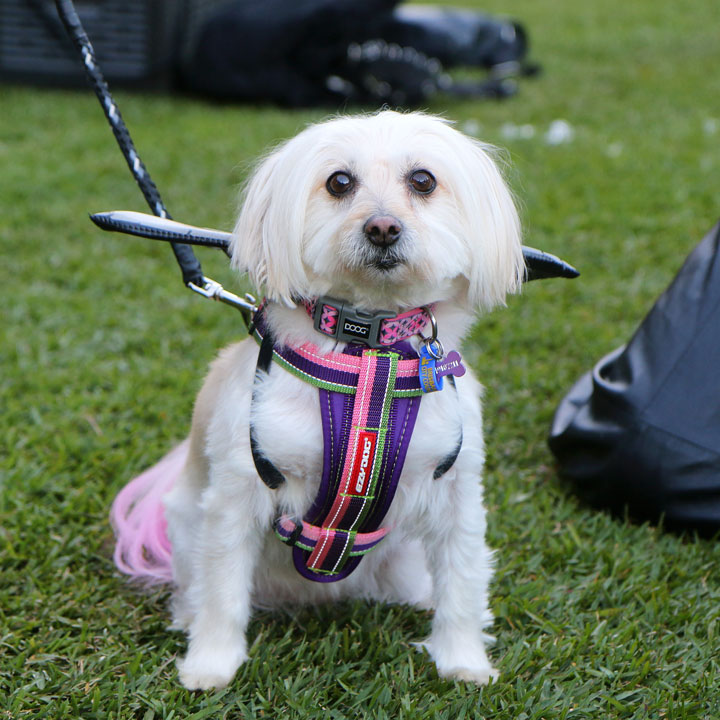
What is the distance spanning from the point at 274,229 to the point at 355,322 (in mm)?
273

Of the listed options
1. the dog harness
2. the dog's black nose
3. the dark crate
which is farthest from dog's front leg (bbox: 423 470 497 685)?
the dark crate

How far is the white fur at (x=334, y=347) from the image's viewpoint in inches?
75.7

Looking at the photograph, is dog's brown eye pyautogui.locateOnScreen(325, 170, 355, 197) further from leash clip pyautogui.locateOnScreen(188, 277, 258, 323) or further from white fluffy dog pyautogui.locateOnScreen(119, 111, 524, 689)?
leash clip pyautogui.locateOnScreen(188, 277, 258, 323)

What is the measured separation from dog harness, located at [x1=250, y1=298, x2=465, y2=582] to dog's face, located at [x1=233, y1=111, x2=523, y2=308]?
67 millimetres

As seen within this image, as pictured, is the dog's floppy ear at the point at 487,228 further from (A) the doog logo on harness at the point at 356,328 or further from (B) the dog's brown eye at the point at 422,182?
(A) the doog logo on harness at the point at 356,328

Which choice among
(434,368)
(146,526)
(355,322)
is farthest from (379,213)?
(146,526)

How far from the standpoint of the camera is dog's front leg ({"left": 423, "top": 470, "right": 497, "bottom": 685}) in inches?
84.4

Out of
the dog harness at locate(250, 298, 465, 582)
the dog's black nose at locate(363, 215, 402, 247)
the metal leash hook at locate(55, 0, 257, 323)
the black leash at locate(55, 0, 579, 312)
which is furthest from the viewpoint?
the metal leash hook at locate(55, 0, 257, 323)

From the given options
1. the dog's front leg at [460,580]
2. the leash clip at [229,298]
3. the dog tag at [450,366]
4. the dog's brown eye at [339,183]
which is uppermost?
the dog's brown eye at [339,183]

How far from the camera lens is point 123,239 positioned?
5113mm

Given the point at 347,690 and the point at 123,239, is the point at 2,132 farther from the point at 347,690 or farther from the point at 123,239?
the point at 347,690

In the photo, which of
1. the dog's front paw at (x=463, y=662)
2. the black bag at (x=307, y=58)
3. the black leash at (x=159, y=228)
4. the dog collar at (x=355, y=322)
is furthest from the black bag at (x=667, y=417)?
the black bag at (x=307, y=58)

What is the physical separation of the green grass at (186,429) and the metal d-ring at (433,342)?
555 mm

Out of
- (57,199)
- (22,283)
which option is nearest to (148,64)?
(57,199)
